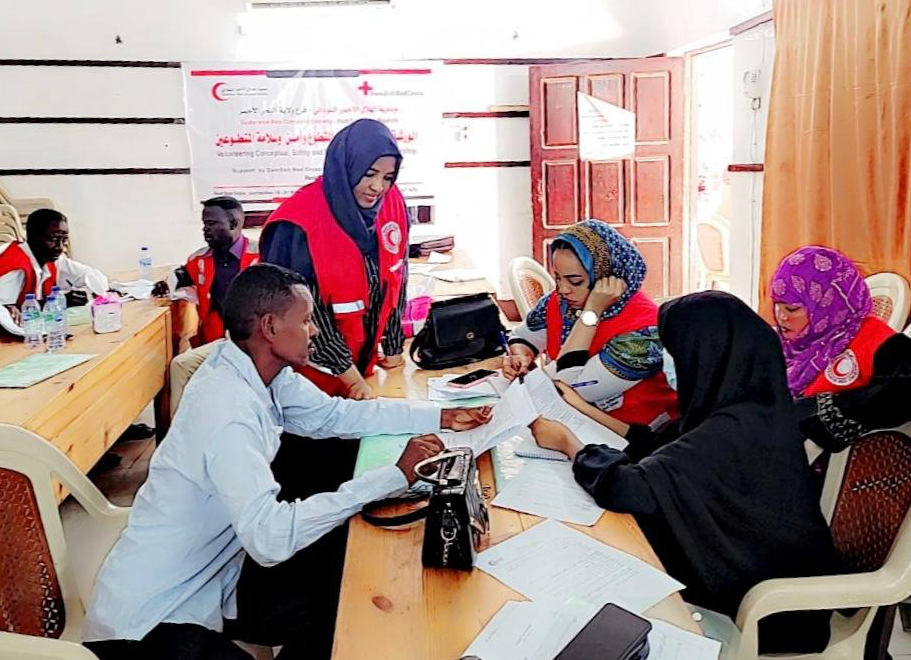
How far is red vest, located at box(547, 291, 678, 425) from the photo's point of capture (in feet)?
6.68

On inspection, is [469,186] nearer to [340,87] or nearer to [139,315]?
[340,87]

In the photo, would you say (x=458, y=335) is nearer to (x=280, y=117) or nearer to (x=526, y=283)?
(x=526, y=283)

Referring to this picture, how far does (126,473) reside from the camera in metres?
3.43

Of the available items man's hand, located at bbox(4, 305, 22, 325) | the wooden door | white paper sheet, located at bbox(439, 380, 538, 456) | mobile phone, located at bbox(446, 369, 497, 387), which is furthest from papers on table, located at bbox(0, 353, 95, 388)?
the wooden door

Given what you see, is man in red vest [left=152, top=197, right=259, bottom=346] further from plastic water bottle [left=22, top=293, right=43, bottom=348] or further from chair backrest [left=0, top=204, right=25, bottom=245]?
chair backrest [left=0, top=204, right=25, bottom=245]

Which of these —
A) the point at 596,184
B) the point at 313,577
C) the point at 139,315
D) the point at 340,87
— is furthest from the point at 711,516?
the point at 340,87

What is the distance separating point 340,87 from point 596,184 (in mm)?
1798

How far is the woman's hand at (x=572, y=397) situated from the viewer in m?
1.87

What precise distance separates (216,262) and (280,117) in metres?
1.96

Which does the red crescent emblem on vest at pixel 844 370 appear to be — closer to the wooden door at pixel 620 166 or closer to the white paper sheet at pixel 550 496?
the white paper sheet at pixel 550 496

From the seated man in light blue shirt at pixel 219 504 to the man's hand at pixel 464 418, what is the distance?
11.1 inches

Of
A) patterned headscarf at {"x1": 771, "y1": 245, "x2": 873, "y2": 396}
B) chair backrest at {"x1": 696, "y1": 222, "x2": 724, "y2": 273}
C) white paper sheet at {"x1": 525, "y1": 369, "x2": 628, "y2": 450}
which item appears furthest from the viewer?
chair backrest at {"x1": 696, "y1": 222, "x2": 724, "y2": 273}

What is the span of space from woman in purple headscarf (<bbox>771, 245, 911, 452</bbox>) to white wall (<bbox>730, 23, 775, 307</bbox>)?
61.8 inches

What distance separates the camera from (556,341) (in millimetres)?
2369
